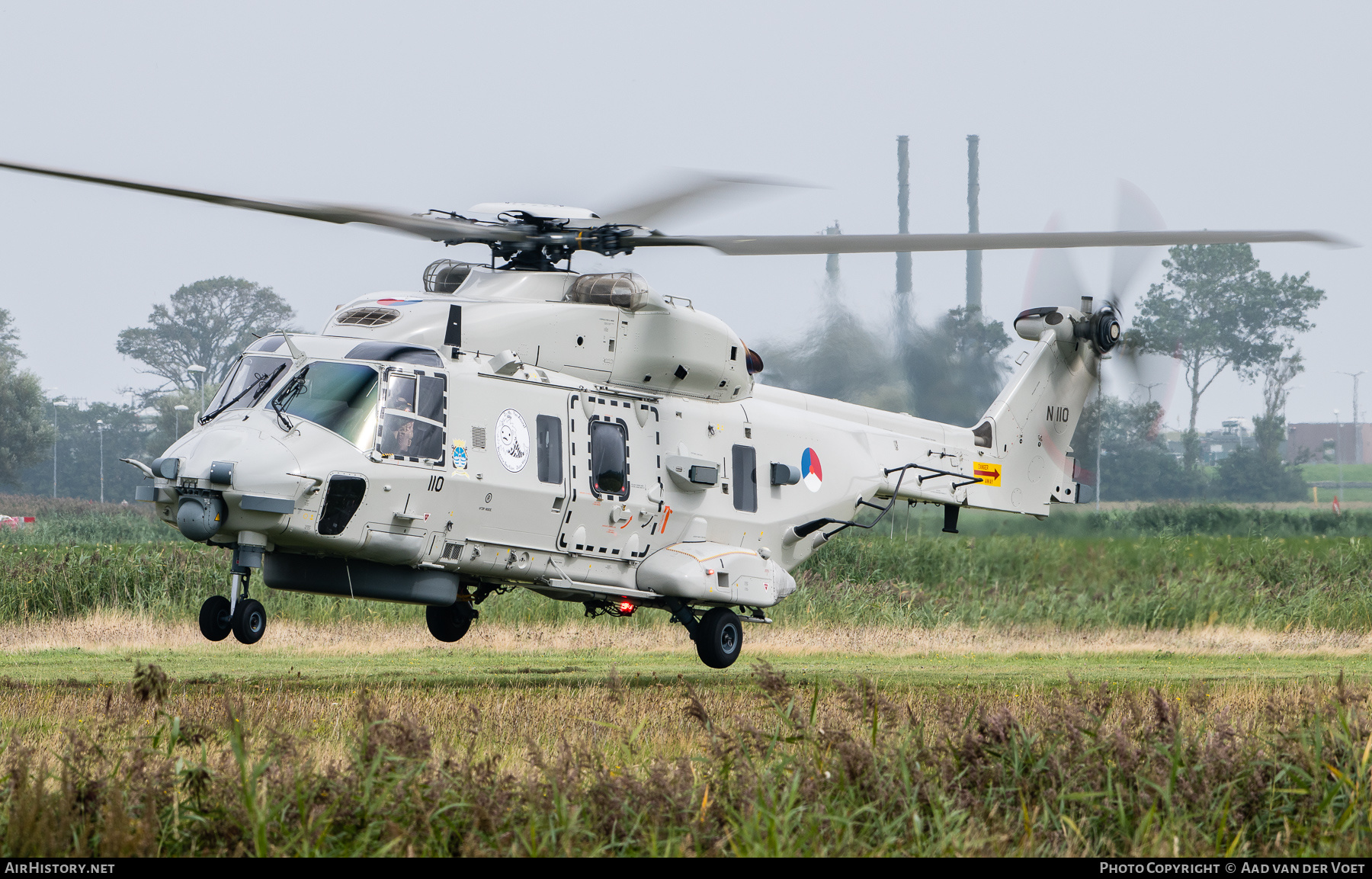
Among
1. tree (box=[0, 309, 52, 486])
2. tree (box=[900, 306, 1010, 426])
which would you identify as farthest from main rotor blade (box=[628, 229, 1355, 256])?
tree (box=[0, 309, 52, 486])

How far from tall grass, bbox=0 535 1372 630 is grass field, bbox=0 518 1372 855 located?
17 centimetres

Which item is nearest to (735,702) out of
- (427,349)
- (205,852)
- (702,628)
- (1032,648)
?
(702,628)

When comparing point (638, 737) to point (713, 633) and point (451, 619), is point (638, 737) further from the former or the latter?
point (451, 619)

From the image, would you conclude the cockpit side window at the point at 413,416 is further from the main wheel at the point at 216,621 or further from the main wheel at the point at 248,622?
the main wheel at the point at 216,621

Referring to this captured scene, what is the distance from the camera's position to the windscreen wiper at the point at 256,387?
15.3 m

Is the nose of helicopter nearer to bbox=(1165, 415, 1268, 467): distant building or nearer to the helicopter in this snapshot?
the helicopter

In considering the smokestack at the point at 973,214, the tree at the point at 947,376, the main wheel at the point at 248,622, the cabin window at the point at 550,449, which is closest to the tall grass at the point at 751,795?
the main wheel at the point at 248,622

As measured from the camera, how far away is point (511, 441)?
16.4 m

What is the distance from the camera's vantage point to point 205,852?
778 cm

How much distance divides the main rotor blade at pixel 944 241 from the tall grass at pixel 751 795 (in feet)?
24.7

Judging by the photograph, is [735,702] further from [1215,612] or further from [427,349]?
[1215,612]

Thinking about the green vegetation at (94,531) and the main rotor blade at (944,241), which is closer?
the main rotor blade at (944,241)

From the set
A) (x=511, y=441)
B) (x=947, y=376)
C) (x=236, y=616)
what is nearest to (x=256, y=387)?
(x=236, y=616)

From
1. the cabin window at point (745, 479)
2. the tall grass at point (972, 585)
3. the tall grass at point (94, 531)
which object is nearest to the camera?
the cabin window at point (745, 479)
